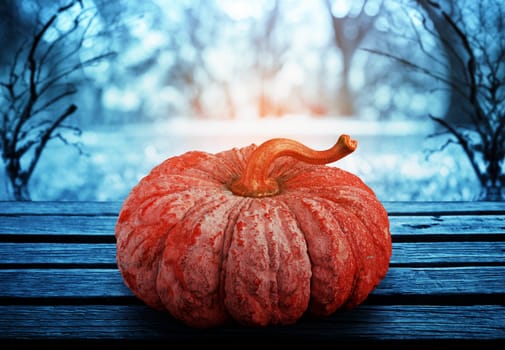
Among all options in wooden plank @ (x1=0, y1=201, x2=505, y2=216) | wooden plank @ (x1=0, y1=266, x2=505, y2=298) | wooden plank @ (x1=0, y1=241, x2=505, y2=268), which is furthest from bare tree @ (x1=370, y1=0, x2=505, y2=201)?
wooden plank @ (x1=0, y1=266, x2=505, y2=298)

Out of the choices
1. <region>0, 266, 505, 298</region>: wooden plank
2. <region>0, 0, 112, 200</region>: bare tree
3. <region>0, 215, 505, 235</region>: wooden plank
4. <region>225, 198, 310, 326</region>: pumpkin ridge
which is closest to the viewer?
<region>225, 198, 310, 326</region>: pumpkin ridge

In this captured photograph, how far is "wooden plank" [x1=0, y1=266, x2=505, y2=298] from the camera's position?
3.90 ft

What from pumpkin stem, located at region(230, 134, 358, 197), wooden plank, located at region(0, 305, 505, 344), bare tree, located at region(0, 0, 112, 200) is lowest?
wooden plank, located at region(0, 305, 505, 344)

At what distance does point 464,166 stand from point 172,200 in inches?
87.3

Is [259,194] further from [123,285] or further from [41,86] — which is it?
[41,86]

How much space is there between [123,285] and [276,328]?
0.45 metres

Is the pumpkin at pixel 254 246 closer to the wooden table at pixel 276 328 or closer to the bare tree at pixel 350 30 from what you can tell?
the wooden table at pixel 276 328

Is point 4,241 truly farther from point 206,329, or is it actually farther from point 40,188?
point 40,188

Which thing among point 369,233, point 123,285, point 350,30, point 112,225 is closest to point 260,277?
point 369,233

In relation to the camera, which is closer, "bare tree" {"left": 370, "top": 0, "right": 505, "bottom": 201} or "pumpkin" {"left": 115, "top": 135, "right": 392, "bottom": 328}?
"pumpkin" {"left": 115, "top": 135, "right": 392, "bottom": 328}

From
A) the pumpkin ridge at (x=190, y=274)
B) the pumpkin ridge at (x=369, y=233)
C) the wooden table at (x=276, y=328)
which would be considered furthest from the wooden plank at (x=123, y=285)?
the pumpkin ridge at (x=190, y=274)

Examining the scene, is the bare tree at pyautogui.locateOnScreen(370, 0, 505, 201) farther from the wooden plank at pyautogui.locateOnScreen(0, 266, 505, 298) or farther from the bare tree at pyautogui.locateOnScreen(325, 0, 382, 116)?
the wooden plank at pyautogui.locateOnScreen(0, 266, 505, 298)

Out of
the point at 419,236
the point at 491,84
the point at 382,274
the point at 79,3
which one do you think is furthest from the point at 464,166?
the point at 79,3

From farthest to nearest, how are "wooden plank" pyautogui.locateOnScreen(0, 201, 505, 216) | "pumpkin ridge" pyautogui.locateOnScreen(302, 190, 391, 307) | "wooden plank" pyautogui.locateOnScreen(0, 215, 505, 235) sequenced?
"wooden plank" pyautogui.locateOnScreen(0, 201, 505, 216) → "wooden plank" pyautogui.locateOnScreen(0, 215, 505, 235) → "pumpkin ridge" pyautogui.locateOnScreen(302, 190, 391, 307)
